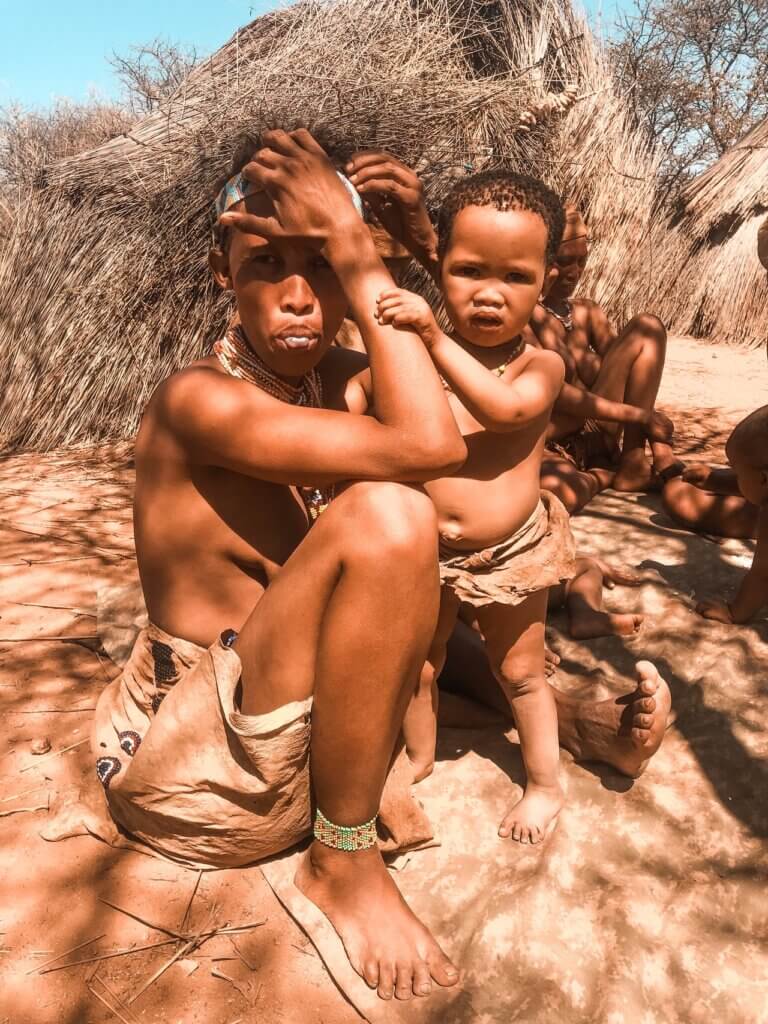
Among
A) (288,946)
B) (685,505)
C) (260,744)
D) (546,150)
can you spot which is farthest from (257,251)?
(546,150)

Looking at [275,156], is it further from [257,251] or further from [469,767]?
[469,767]

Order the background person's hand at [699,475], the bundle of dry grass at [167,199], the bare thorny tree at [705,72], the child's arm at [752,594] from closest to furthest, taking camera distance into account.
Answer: the child's arm at [752,594] → the background person's hand at [699,475] → the bundle of dry grass at [167,199] → the bare thorny tree at [705,72]

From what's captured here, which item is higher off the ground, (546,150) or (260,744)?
(546,150)

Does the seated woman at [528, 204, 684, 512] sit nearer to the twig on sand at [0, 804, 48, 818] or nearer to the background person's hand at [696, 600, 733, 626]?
the background person's hand at [696, 600, 733, 626]

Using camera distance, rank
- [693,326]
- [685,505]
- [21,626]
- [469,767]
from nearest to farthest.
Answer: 1. [469,767]
2. [21,626]
3. [685,505]
4. [693,326]

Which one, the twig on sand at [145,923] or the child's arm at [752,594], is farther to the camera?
the child's arm at [752,594]

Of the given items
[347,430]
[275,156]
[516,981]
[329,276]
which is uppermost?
[275,156]

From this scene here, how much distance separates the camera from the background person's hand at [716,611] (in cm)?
267

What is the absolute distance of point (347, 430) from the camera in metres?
1.50

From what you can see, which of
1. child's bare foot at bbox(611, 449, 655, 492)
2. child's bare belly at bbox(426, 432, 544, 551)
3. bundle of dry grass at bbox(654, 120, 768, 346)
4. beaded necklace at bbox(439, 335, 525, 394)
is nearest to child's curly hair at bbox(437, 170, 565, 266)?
beaded necklace at bbox(439, 335, 525, 394)

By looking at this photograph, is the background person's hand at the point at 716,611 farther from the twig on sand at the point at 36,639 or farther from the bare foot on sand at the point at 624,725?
the twig on sand at the point at 36,639

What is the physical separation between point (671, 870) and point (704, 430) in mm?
4483

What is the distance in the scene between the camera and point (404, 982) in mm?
1522

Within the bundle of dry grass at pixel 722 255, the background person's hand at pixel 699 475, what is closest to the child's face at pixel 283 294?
the background person's hand at pixel 699 475
